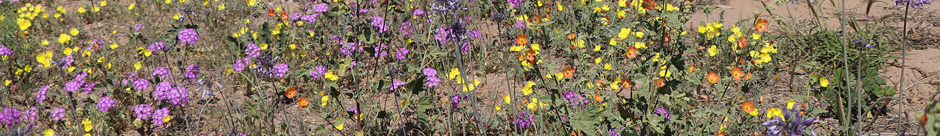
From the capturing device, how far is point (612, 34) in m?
3.61

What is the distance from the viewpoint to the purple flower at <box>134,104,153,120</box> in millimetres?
2988

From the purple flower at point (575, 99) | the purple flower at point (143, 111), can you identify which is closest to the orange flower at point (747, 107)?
the purple flower at point (575, 99)

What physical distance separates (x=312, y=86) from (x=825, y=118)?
2486 mm

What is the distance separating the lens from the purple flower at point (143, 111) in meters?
2.99

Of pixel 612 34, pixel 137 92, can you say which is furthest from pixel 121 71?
pixel 612 34

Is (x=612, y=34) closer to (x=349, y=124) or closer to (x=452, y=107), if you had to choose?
(x=452, y=107)

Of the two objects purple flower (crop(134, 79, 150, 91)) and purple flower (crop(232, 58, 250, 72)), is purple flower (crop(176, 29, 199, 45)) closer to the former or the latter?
purple flower (crop(232, 58, 250, 72))

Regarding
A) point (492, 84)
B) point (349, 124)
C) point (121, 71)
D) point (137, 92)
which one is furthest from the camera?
point (121, 71)

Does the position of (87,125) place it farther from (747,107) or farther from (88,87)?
(747,107)

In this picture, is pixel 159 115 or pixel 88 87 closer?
pixel 159 115

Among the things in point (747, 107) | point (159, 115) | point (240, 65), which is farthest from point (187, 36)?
point (747, 107)

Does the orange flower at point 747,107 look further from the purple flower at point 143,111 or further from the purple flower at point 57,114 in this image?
the purple flower at point 57,114

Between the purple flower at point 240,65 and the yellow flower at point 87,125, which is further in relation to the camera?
the purple flower at point 240,65

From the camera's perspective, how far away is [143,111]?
9.89 feet
